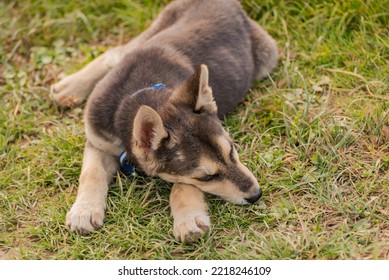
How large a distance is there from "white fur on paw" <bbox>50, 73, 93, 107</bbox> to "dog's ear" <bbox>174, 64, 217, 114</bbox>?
7.47 ft

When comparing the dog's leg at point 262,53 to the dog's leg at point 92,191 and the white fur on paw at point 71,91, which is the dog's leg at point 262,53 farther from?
the dog's leg at point 92,191

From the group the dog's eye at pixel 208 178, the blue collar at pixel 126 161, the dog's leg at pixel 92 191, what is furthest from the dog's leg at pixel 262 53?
the dog's eye at pixel 208 178

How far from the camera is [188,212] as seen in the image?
5773 mm

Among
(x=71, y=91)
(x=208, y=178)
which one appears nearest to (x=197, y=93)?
(x=208, y=178)

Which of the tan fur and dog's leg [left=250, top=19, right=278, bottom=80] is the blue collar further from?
dog's leg [left=250, top=19, right=278, bottom=80]

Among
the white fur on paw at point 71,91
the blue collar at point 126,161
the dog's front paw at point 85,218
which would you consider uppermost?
the blue collar at point 126,161

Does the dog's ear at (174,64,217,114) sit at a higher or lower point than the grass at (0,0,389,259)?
higher

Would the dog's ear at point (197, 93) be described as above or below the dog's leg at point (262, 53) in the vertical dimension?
above

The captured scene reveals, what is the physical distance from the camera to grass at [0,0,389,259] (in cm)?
563

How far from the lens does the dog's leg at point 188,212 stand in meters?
5.61

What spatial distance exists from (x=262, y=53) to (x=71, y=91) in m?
2.54

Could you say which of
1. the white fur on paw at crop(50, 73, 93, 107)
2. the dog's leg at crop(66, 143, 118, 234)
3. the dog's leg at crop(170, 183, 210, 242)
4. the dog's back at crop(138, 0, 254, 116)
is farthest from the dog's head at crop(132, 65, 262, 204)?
the white fur on paw at crop(50, 73, 93, 107)

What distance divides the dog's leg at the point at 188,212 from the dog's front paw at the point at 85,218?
0.74 meters

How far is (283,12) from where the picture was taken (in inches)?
335
